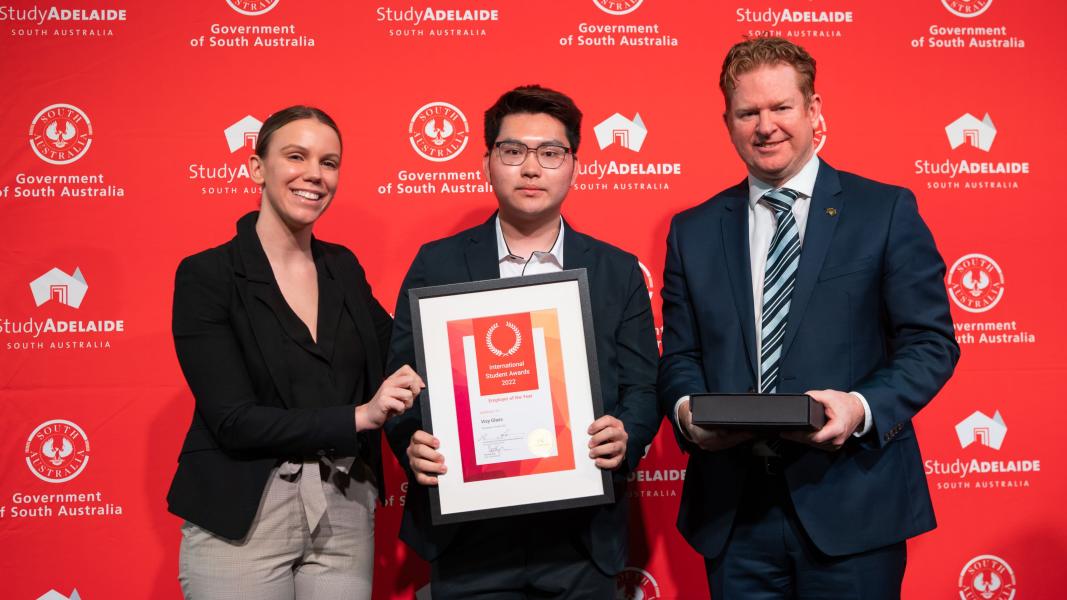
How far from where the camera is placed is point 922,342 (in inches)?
76.6

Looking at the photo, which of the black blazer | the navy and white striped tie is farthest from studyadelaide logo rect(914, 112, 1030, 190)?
the black blazer

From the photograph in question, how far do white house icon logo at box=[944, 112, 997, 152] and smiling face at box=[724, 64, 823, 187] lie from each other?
1.44 meters

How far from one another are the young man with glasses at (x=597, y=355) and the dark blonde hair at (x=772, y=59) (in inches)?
16.7

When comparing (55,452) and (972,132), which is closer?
(55,452)

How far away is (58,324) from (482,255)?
71.7 inches

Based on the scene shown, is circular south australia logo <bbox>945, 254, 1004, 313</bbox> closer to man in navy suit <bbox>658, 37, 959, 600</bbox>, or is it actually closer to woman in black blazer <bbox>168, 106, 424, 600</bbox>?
man in navy suit <bbox>658, 37, 959, 600</bbox>

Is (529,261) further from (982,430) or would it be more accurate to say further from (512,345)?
(982,430)

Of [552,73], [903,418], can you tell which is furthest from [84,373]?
[903,418]

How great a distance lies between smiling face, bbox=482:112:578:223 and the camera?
211 cm

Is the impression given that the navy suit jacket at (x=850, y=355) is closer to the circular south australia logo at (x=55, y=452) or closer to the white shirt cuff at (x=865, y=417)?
the white shirt cuff at (x=865, y=417)

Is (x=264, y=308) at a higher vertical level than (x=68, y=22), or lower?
lower

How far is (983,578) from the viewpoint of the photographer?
313cm

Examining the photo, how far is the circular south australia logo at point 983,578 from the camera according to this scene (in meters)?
3.13

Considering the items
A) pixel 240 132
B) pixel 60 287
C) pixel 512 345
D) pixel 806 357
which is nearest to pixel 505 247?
pixel 512 345
